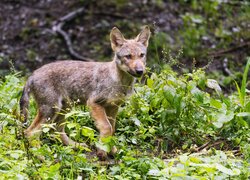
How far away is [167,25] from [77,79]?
8.40 metres

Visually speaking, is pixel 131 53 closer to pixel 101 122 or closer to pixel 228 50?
pixel 101 122

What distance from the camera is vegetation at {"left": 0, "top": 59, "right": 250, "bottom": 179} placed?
6746 millimetres

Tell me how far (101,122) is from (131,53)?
40.6 inches

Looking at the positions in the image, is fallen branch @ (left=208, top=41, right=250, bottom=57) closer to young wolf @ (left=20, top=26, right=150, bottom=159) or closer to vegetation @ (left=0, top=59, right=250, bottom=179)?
vegetation @ (left=0, top=59, right=250, bottom=179)

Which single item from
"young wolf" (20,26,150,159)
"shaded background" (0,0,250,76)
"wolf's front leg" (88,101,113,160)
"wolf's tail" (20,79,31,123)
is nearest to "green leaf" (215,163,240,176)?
"wolf's front leg" (88,101,113,160)

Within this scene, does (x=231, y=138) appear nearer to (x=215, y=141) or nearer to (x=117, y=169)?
(x=215, y=141)

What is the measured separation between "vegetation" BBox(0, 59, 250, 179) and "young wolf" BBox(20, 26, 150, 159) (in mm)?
236

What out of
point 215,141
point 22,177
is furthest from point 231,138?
point 22,177

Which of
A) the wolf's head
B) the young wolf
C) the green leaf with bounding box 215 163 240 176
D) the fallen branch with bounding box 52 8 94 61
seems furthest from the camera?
the fallen branch with bounding box 52 8 94 61

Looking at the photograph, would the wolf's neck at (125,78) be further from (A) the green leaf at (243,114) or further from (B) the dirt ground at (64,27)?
(B) the dirt ground at (64,27)

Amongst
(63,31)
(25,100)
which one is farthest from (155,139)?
(63,31)

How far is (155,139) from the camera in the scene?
8.42 meters

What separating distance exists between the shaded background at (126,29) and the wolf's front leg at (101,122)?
6.76 metres

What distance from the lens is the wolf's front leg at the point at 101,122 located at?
8094 mm
